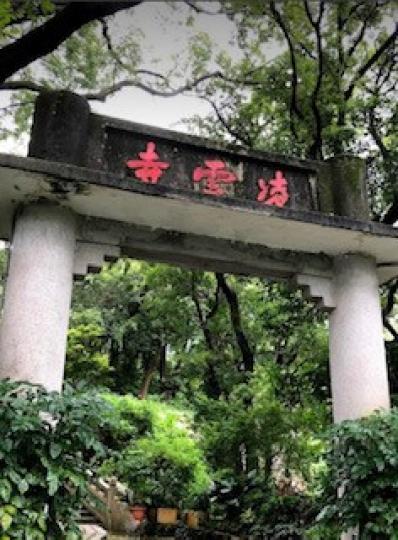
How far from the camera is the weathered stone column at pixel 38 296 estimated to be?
4012 mm

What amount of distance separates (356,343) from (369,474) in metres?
1.34

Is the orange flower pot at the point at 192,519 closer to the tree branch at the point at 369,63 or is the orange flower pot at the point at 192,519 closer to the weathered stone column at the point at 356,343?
the weathered stone column at the point at 356,343

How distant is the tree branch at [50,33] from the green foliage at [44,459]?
7.84 feet

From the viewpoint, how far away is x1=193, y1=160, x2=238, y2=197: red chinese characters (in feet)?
16.2

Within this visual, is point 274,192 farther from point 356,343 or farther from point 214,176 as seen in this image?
point 356,343

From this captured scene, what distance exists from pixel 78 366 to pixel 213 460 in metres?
6.85

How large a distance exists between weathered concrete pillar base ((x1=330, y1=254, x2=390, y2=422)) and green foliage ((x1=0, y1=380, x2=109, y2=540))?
92.4 inches

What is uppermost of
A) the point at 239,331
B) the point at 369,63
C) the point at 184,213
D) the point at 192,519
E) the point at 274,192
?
the point at 369,63

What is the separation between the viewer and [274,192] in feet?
16.9

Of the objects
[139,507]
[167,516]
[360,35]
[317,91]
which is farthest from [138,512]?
[360,35]

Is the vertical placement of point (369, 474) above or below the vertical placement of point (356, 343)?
below

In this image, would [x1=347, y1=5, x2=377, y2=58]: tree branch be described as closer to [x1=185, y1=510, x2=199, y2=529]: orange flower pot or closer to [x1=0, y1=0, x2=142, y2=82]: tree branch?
[x1=0, y1=0, x2=142, y2=82]: tree branch

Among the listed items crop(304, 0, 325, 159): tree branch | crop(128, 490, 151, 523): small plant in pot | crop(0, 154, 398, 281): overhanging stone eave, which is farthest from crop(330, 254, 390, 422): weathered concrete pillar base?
crop(128, 490, 151, 523): small plant in pot

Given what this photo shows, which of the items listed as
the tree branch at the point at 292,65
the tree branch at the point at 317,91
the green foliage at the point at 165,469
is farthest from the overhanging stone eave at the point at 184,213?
the green foliage at the point at 165,469
